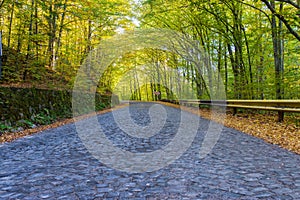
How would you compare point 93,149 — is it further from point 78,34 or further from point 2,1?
point 78,34

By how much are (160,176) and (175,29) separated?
17632 millimetres

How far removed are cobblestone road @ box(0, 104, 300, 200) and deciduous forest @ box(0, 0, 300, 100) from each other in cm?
544

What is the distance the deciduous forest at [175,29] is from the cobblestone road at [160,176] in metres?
5.44

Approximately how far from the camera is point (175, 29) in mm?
19391

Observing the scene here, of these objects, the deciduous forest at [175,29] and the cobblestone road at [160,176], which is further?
the deciduous forest at [175,29]

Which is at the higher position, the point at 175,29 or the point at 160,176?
the point at 175,29

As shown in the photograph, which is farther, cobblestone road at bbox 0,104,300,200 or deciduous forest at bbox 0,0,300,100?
deciduous forest at bbox 0,0,300,100

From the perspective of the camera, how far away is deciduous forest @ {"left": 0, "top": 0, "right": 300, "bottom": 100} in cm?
1054

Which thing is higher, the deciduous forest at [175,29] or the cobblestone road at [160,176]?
the deciduous forest at [175,29]

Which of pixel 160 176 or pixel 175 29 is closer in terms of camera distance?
pixel 160 176

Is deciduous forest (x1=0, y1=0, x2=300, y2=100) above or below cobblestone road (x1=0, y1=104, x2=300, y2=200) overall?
above

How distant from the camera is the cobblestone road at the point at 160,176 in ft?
8.37

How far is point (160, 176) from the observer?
315cm

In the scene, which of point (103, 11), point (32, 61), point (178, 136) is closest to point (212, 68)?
point (103, 11)
